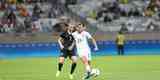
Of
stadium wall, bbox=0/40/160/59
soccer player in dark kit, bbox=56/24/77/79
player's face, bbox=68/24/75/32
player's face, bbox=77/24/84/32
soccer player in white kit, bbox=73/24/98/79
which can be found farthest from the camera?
stadium wall, bbox=0/40/160/59

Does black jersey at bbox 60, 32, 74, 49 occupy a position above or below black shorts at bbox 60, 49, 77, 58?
Result: above

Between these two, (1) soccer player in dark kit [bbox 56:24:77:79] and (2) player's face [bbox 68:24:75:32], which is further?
(1) soccer player in dark kit [bbox 56:24:77:79]

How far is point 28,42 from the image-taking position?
41.4 meters

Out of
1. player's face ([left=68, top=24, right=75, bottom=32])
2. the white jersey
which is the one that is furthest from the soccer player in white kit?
player's face ([left=68, top=24, right=75, bottom=32])

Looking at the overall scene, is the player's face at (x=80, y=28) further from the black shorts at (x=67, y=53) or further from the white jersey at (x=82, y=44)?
the black shorts at (x=67, y=53)

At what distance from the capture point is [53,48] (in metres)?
41.7

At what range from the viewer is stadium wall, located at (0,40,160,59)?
4103cm

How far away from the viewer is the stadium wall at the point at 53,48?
135ft

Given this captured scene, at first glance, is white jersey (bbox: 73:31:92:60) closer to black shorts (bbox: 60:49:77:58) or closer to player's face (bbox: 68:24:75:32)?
player's face (bbox: 68:24:75:32)

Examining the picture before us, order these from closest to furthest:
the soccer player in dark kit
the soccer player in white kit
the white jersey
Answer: the soccer player in white kit → the white jersey → the soccer player in dark kit

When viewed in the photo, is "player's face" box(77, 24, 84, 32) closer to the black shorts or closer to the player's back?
the player's back

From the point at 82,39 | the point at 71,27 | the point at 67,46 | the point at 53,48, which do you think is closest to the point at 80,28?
the point at 82,39

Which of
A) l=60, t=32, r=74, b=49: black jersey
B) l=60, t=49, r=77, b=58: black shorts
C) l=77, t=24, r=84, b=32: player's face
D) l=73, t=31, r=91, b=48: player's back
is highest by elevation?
l=77, t=24, r=84, b=32: player's face

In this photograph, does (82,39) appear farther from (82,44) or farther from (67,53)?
(67,53)
